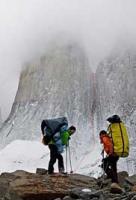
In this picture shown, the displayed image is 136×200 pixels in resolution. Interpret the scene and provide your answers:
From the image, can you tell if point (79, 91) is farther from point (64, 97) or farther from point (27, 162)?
point (27, 162)

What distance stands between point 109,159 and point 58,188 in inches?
94.1

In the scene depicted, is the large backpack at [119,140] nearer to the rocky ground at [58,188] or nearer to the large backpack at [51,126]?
the rocky ground at [58,188]

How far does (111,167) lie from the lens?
17.8 meters

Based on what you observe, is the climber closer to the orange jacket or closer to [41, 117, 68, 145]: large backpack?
[41, 117, 68, 145]: large backpack

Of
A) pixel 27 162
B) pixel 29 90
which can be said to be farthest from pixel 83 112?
pixel 27 162

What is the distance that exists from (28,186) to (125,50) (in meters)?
99.9

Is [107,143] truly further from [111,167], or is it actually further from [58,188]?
[58,188]

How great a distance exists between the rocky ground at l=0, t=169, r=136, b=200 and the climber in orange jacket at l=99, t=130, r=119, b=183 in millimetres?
323

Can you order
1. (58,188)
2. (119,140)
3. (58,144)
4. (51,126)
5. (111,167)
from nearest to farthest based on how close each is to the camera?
(58,188) < (119,140) < (111,167) < (51,126) < (58,144)

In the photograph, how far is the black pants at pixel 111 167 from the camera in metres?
17.7

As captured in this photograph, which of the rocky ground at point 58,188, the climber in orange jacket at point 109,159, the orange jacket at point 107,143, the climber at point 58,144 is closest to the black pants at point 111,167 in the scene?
the climber in orange jacket at point 109,159

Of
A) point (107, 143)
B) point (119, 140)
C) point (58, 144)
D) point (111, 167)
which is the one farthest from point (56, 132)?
point (119, 140)

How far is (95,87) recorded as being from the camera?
367 ft

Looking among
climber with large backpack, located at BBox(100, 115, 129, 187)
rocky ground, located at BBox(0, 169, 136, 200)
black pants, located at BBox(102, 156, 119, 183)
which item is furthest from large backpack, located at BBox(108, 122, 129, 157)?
rocky ground, located at BBox(0, 169, 136, 200)
